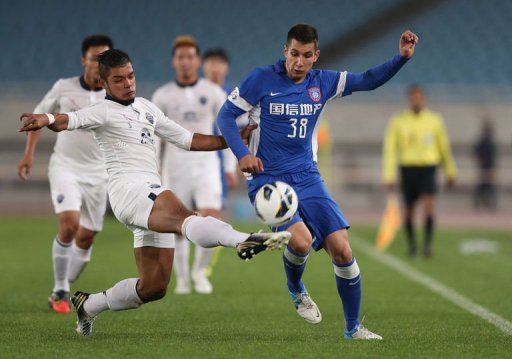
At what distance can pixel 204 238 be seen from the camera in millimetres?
6098

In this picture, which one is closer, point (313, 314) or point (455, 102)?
point (313, 314)

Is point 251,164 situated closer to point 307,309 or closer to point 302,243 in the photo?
point 302,243

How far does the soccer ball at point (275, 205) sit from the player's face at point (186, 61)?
14.1 ft

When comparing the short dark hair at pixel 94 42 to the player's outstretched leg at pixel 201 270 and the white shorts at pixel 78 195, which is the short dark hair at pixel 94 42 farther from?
the player's outstretched leg at pixel 201 270

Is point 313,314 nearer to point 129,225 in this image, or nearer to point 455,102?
point 129,225

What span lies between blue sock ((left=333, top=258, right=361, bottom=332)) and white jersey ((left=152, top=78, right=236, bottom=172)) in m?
3.70

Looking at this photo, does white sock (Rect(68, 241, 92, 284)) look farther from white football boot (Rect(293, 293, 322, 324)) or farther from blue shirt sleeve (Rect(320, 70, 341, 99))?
blue shirt sleeve (Rect(320, 70, 341, 99))

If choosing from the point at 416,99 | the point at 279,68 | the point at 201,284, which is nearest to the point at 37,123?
the point at 279,68

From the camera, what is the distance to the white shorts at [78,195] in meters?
8.64

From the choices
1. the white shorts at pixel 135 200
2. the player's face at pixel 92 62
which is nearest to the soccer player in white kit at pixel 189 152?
the player's face at pixel 92 62

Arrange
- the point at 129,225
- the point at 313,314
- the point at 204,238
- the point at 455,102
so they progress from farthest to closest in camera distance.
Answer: the point at 455,102 → the point at 313,314 → the point at 129,225 → the point at 204,238

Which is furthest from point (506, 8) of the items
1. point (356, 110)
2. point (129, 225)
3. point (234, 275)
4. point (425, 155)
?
point (129, 225)

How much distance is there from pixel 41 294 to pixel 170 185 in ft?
5.65

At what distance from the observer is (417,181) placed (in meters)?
14.8
